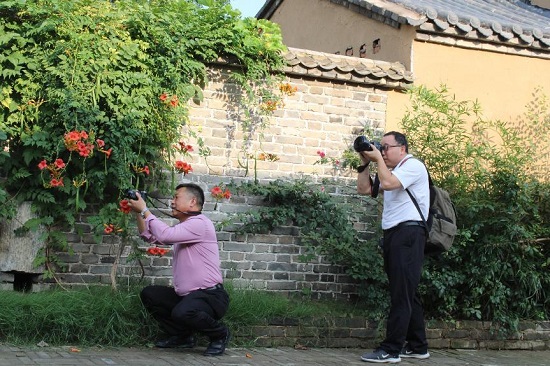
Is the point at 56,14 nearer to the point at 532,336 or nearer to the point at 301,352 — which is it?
the point at 301,352

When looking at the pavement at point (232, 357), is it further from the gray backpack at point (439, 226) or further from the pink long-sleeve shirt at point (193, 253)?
the gray backpack at point (439, 226)

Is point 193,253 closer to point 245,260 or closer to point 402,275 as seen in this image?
point 402,275

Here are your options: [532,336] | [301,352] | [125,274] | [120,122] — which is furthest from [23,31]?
[532,336]

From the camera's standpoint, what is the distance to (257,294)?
24.8 ft

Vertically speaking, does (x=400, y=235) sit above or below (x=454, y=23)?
below

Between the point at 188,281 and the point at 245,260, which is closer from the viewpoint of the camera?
the point at 188,281

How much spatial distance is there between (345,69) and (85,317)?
387cm

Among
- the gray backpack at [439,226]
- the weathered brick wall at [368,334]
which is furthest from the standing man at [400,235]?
the weathered brick wall at [368,334]

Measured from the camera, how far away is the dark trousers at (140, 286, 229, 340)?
20.2 feet

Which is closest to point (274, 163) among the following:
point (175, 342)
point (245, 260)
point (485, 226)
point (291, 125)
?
point (291, 125)

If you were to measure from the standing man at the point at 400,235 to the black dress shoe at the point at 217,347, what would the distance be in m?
1.20

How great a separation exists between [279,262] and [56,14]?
3308 millimetres

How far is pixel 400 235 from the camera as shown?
6590 millimetres

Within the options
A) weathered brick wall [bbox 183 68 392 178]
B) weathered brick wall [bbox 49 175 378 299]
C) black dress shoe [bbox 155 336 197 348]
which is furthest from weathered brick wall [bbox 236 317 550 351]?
weathered brick wall [bbox 183 68 392 178]
